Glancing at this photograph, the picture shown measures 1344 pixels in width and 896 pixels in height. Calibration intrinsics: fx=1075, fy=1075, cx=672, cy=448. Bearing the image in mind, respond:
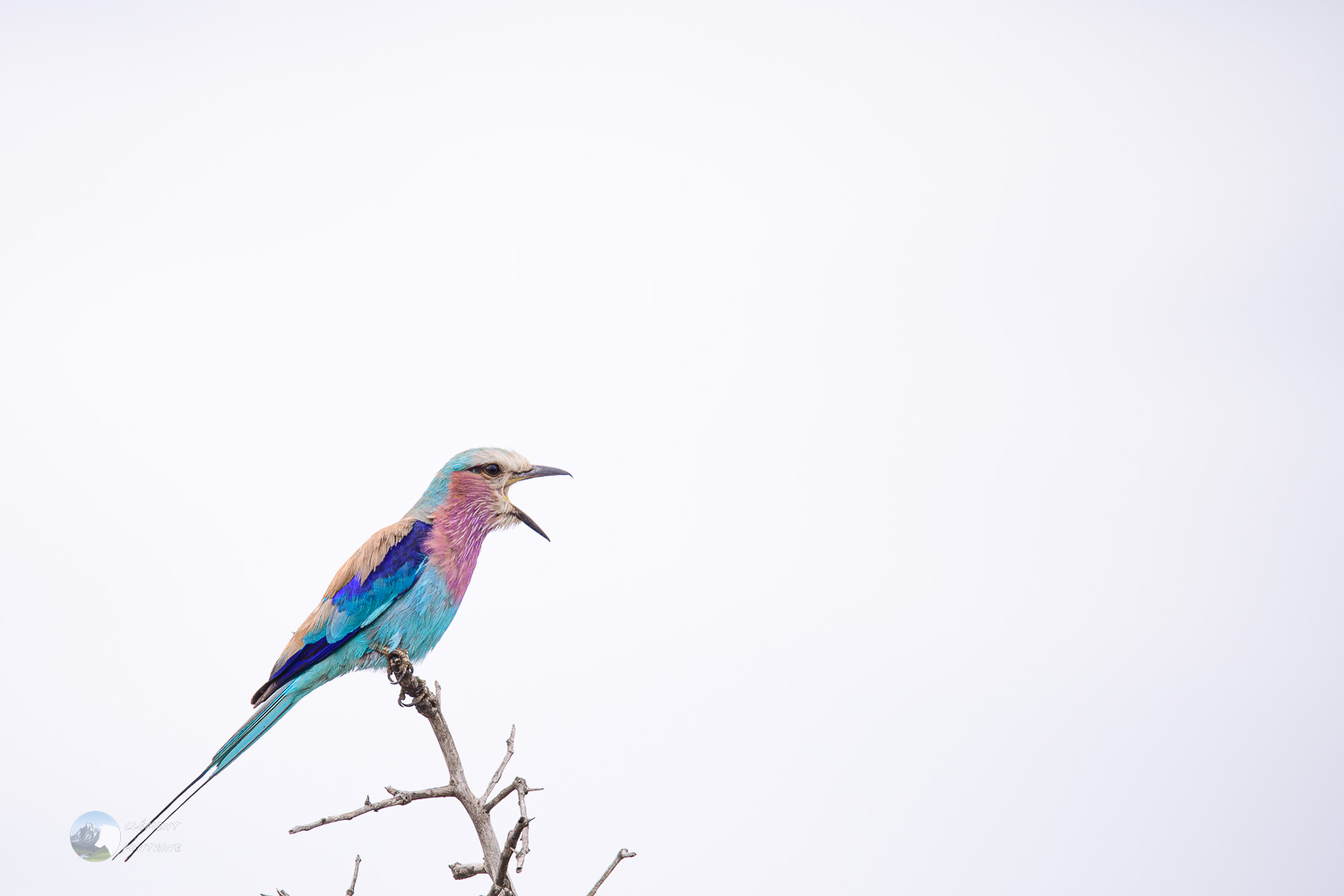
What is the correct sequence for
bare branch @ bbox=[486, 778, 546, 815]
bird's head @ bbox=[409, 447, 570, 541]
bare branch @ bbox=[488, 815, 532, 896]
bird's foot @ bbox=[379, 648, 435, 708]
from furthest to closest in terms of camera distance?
bird's head @ bbox=[409, 447, 570, 541]
bird's foot @ bbox=[379, 648, 435, 708]
bare branch @ bbox=[486, 778, 546, 815]
bare branch @ bbox=[488, 815, 532, 896]

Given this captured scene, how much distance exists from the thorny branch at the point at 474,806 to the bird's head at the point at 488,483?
0.92 metres

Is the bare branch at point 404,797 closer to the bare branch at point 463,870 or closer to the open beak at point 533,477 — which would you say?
the bare branch at point 463,870

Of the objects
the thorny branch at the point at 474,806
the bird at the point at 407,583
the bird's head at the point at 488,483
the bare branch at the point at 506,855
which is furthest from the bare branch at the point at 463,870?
the bird's head at the point at 488,483

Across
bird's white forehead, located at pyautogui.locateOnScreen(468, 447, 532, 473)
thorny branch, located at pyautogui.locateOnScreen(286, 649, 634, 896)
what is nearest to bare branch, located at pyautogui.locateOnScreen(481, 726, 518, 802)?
thorny branch, located at pyautogui.locateOnScreen(286, 649, 634, 896)

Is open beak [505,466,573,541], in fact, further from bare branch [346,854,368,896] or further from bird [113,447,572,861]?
bare branch [346,854,368,896]

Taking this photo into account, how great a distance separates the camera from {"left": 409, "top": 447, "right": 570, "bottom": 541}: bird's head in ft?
16.1

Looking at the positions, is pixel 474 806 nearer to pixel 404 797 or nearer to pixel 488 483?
pixel 404 797

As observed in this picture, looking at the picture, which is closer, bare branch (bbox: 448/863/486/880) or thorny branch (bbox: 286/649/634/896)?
thorny branch (bbox: 286/649/634/896)

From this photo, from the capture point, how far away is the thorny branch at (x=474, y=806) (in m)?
3.09

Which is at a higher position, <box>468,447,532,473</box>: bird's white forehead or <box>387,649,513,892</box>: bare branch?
<box>468,447,532,473</box>: bird's white forehead

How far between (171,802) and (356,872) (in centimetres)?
92

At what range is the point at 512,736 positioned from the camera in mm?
3859

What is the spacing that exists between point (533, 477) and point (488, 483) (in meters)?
0.21

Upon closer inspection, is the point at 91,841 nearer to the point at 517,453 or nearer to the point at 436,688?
the point at 436,688
